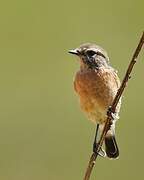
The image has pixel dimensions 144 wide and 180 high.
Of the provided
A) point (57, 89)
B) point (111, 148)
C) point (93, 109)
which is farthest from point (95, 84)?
point (57, 89)

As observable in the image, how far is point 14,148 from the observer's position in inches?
394

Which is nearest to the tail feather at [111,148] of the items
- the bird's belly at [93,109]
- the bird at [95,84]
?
the bird at [95,84]

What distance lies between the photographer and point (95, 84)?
22.8 ft

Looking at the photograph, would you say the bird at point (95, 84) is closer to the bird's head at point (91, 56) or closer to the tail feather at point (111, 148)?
the bird's head at point (91, 56)

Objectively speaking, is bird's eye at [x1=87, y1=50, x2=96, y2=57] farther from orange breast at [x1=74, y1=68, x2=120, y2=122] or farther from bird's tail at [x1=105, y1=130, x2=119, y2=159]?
bird's tail at [x1=105, y1=130, x2=119, y2=159]

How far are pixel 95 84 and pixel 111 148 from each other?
30.5 inches

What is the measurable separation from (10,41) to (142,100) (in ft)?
9.35

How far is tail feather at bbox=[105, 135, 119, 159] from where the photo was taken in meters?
7.42

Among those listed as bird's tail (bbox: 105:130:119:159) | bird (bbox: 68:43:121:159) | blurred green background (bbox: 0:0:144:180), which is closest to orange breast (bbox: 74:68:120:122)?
bird (bbox: 68:43:121:159)

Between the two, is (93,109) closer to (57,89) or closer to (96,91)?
(96,91)

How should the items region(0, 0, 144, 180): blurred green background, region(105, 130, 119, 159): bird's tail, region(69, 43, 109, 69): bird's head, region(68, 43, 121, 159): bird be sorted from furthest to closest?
1. region(0, 0, 144, 180): blurred green background
2. region(105, 130, 119, 159): bird's tail
3. region(69, 43, 109, 69): bird's head
4. region(68, 43, 121, 159): bird

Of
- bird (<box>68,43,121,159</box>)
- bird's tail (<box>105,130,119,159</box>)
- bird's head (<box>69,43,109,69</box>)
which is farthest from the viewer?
bird's tail (<box>105,130,119,159</box>)

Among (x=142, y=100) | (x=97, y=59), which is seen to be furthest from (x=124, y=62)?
(x=97, y=59)

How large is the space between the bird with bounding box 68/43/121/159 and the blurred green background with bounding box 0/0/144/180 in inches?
102
